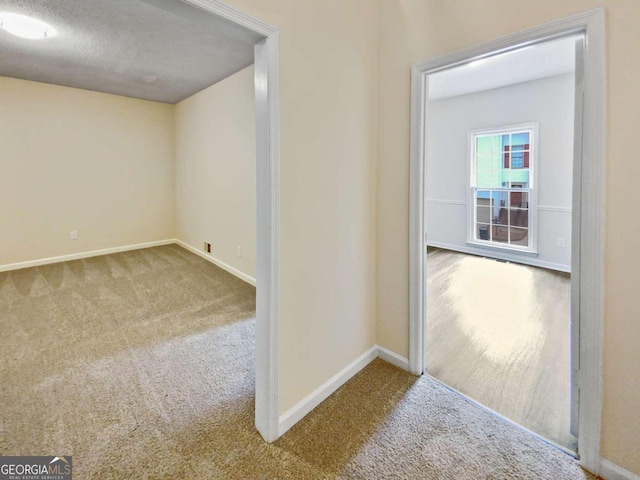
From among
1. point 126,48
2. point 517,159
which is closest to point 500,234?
point 517,159

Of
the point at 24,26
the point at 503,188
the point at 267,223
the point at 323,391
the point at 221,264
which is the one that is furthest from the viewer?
the point at 503,188

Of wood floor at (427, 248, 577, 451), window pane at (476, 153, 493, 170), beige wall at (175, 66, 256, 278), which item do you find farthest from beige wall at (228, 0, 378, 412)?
window pane at (476, 153, 493, 170)

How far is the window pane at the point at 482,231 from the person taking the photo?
537 centimetres

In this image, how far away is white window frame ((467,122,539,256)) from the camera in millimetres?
4672

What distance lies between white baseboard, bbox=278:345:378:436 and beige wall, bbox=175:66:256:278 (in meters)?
1.95

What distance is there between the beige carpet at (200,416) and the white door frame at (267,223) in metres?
0.23

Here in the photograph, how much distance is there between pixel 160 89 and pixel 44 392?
4.01m

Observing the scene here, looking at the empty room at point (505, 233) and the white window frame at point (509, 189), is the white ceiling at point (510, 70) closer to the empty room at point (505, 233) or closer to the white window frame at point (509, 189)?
the empty room at point (505, 233)

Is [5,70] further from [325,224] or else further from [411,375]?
[411,375]

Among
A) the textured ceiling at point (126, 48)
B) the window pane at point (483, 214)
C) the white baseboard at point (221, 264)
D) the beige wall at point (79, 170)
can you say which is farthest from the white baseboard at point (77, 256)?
the window pane at point (483, 214)

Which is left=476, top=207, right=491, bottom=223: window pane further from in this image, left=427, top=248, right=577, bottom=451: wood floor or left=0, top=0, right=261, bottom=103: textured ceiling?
left=0, top=0, right=261, bottom=103: textured ceiling

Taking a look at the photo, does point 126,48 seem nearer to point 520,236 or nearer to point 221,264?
point 221,264

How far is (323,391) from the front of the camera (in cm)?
189

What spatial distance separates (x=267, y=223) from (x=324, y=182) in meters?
0.47
